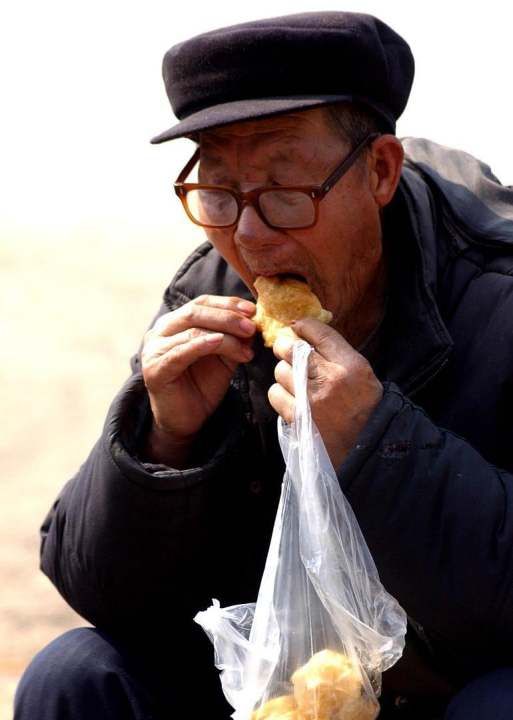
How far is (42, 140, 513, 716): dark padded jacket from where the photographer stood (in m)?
2.55

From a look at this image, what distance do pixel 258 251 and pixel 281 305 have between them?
0.48ft

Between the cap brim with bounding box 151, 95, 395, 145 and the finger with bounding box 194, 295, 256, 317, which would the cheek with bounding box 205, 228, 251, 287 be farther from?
the cap brim with bounding box 151, 95, 395, 145

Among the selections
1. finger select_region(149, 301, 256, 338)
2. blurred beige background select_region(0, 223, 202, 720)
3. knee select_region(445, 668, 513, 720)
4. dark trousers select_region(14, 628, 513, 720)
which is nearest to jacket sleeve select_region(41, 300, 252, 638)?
dark trousers select_region(14, 628, 513, 720)

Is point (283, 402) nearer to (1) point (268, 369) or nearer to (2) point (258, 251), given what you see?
(2) point (258, 251)

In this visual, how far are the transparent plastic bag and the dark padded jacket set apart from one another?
5 centimetres

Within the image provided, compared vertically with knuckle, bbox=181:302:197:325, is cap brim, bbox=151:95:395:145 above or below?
above

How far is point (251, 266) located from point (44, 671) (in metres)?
0.99

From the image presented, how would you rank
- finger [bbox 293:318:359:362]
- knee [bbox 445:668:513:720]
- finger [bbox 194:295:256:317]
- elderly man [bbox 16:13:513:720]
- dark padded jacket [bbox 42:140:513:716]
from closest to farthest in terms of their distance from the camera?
knee [bbox 445:668:513:720] < dark padded jacket [bbox 42:140:513:716] < finger [bbox 293:318:359:362] < elderly man [bbox 16:13:513:720] < finger [bbox 194:295:256:317]

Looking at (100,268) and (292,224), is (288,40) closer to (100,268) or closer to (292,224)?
(292,224)

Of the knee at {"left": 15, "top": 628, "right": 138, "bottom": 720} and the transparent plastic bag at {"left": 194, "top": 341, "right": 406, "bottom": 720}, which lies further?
the knee at {"left": 15, "top": 628, "right": 138, "bottom": 720}

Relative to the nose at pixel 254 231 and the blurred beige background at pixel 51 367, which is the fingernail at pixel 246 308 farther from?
the blurred beige background at pixel 51 367

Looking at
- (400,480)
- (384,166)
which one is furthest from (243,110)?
(400,480)

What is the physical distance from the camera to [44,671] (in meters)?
2.91

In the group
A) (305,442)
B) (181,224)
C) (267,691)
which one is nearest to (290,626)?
(267,691)
